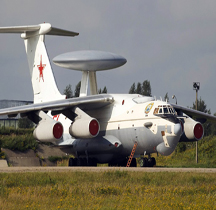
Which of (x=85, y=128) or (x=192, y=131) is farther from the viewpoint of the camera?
(x=192, y=131)

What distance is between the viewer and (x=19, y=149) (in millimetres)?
29547

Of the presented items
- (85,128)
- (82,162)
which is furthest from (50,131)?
(82,162)

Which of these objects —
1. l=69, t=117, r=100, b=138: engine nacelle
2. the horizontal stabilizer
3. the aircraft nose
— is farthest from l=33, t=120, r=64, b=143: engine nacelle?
the horizontal stabilizer

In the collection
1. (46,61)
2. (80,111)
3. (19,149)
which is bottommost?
(19,149)

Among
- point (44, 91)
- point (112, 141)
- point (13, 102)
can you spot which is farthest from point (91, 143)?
point (13, 102)

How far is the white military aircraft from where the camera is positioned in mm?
19422

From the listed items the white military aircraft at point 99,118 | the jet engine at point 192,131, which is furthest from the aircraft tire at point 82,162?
the jet engine at point 192,131

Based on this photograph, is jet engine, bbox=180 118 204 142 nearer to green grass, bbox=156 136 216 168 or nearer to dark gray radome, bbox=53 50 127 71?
green grass, bbox=156 136 216 168

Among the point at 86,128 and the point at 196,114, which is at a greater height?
the point at 196,114

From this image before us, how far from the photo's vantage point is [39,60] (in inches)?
993

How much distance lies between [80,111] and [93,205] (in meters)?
11.4

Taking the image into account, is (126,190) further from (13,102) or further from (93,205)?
(13,102)

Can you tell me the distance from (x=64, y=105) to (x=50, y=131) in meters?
1.52

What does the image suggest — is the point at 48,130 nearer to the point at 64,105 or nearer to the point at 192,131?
the point at 64,105
